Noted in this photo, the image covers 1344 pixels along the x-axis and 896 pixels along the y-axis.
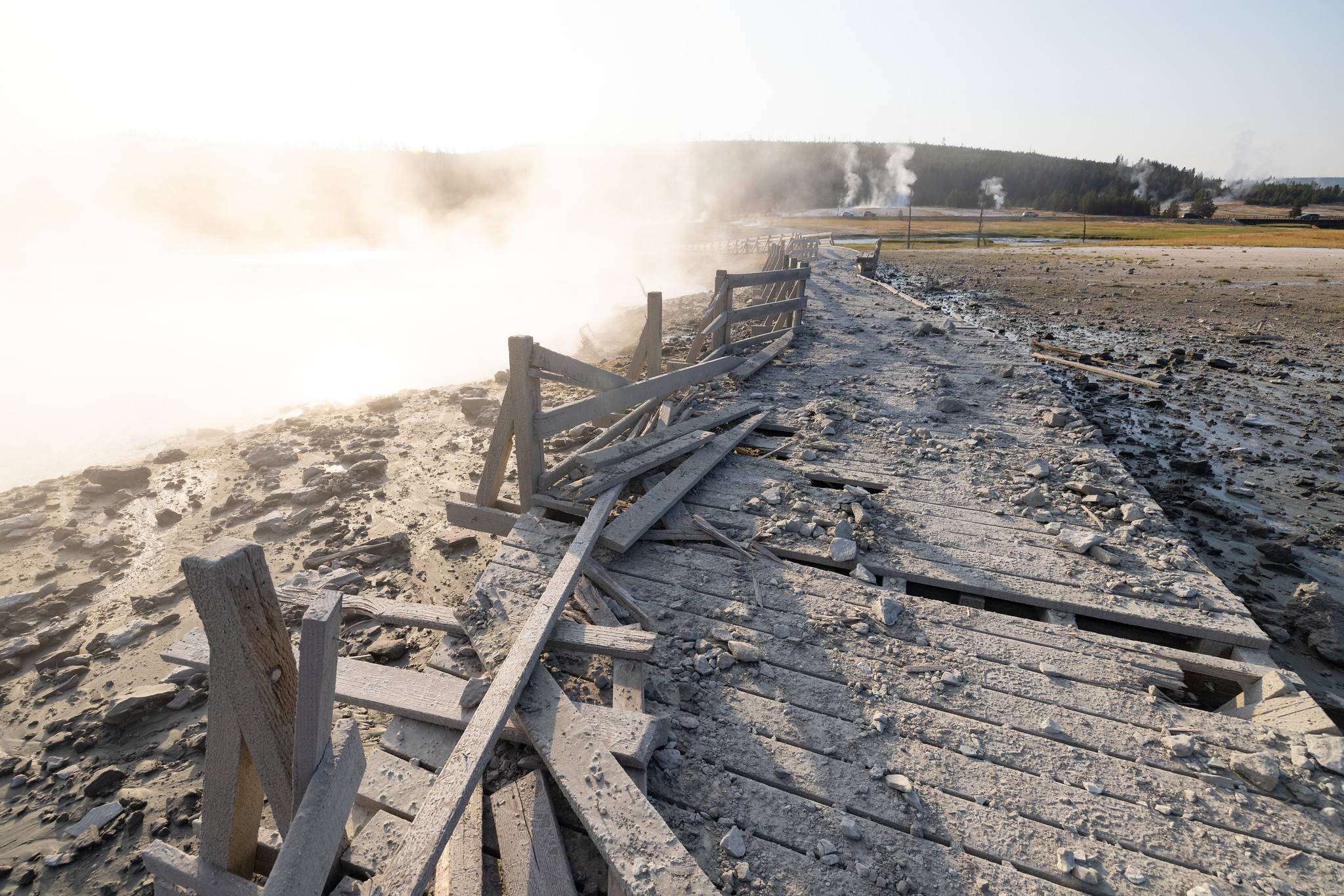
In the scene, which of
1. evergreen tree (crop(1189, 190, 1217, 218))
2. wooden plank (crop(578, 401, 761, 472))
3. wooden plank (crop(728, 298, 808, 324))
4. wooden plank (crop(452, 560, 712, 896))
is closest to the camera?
wooden plank (crop(452, 560, 712, 896))

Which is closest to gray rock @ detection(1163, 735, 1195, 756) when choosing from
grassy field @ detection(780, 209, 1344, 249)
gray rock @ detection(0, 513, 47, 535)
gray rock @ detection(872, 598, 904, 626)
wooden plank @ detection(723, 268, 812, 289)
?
gray rock @ detection(872, 598, 904, 626)

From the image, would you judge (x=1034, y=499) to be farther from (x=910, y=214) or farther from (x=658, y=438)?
(x=910, y=214)

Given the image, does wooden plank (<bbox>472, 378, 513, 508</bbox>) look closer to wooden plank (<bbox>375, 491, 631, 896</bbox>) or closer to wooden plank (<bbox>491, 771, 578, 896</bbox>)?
wooden plank (<bbox>375, 491, 631, 896</bbox>)

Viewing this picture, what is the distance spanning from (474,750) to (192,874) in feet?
2.99

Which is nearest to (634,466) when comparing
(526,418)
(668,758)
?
(526,418)

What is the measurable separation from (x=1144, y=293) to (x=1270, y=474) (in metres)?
17.4

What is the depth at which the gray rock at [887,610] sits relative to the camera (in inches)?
138

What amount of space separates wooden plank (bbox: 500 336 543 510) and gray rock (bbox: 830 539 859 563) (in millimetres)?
2289

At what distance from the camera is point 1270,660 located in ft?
10.9

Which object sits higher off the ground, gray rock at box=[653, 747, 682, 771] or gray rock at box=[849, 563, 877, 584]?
gray rock at box=[849, 563, 877, 584]

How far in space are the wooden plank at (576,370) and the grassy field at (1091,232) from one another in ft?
141

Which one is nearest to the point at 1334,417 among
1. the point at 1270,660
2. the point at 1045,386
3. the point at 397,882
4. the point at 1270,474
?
the point at 1270,474

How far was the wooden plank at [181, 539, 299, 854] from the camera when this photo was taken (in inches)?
58.7

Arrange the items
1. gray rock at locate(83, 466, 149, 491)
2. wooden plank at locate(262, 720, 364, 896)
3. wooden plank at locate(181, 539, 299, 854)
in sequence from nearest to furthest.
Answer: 1. wooden plank at locate(181, 539, 299, 854)
2. wooden plank at locate(262, 720, 364, 896)
3. gray rock at locate(83, 466, 149, 491)
